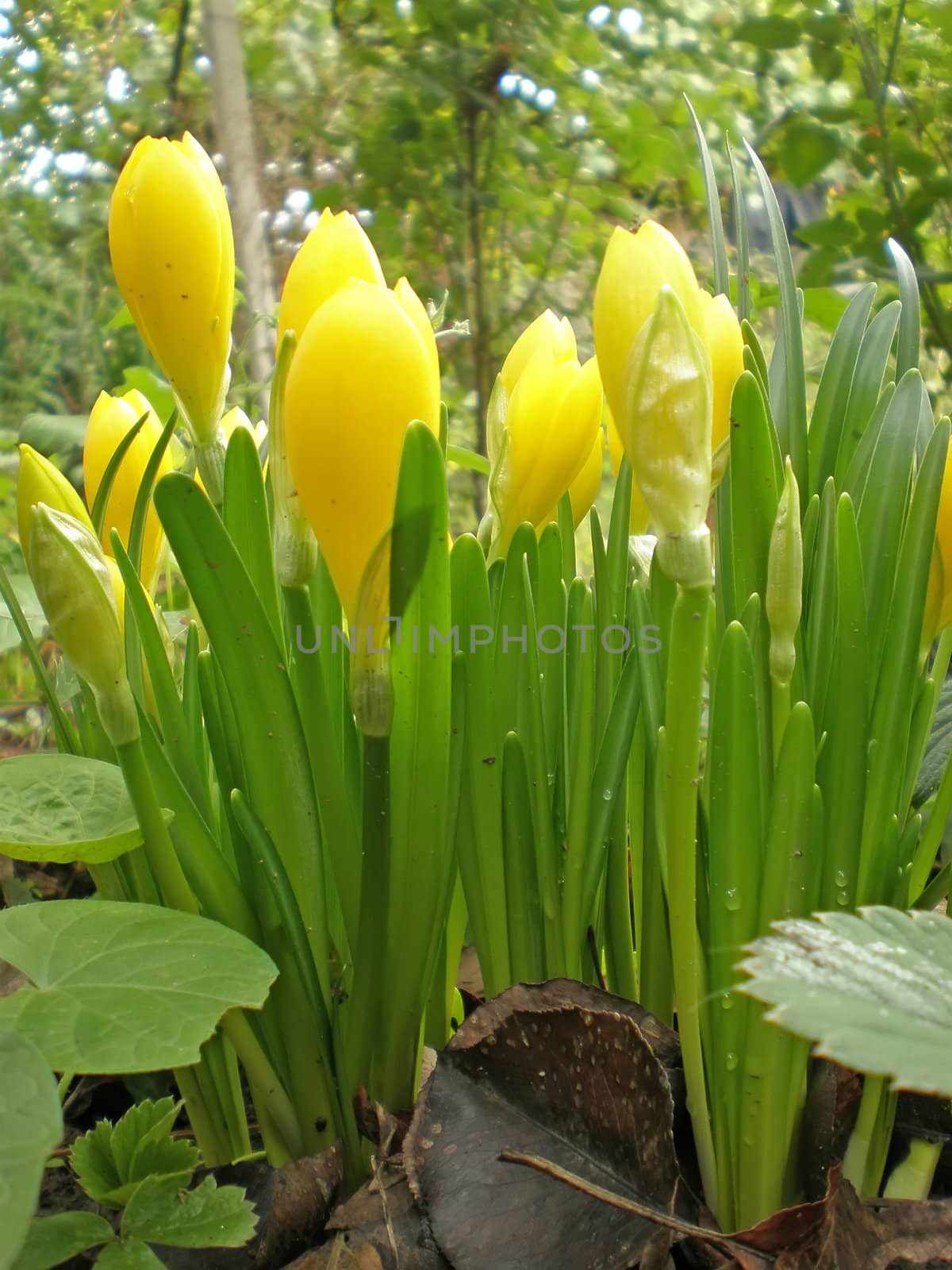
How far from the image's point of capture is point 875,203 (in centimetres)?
180

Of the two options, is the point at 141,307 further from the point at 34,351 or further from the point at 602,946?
the point at 34,351

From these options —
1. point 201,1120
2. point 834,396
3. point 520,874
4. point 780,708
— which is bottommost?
point 201,1120

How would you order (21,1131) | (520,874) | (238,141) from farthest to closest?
(238,141) < (520,874) < (21,1131)

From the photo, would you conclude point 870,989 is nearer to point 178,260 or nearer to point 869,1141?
A: point 869,1141

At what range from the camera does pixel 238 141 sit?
1.79 metres

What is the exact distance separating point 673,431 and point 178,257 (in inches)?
9.4

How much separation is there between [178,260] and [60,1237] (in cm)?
→ 40

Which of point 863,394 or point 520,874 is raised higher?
point 863,394

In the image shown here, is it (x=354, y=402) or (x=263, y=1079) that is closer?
(x=354, y=402)

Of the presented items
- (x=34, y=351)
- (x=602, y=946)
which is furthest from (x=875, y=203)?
(x=34, y=351)

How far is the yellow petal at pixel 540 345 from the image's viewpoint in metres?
0.55

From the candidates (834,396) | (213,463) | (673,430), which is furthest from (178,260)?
(834,396)

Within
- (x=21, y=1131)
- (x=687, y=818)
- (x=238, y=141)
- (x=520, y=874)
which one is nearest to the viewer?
(x=21, y=1131)

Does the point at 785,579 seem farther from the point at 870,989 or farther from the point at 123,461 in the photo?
the point at 123,461
